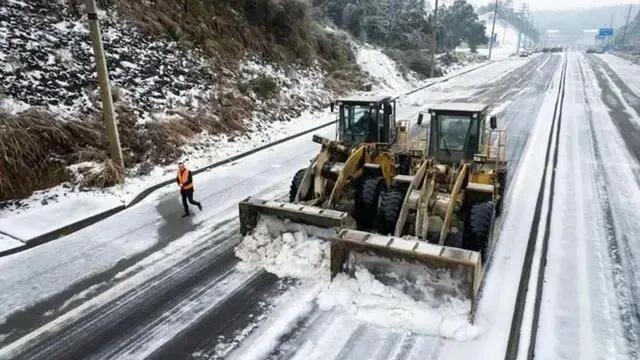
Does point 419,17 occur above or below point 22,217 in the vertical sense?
above

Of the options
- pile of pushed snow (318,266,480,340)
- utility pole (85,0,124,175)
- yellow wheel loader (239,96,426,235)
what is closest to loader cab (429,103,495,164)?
yellow wheel loader (239,96,426,235)

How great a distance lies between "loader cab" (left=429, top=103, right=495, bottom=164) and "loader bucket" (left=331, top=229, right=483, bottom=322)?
3126 mm

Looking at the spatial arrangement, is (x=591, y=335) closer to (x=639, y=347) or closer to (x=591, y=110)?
(x=639, y=347)

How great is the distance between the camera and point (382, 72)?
107 ft

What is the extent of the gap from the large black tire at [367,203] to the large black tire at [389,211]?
1.60 feet

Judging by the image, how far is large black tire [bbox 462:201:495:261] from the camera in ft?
25.9

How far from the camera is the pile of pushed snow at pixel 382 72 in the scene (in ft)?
103

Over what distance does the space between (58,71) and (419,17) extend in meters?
38.0

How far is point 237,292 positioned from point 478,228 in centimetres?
397

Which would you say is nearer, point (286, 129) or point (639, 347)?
point (639, 347)

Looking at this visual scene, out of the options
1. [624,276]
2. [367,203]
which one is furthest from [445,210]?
[624,276]

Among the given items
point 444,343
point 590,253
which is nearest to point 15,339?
point 444,343

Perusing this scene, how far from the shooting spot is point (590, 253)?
8.57 m

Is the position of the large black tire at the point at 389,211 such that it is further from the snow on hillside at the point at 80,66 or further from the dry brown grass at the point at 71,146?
the snow on hillside at the point at 80,66
